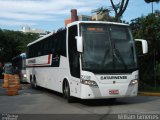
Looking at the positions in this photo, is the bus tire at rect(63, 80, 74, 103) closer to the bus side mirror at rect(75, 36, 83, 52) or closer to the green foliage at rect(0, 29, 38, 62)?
the bus side mirror at rect(75, 36, 83, 52)

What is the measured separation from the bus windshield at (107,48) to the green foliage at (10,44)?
197ft

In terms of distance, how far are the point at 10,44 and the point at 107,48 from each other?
219ft

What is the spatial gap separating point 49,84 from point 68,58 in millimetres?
4770

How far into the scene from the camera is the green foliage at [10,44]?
3063 inches

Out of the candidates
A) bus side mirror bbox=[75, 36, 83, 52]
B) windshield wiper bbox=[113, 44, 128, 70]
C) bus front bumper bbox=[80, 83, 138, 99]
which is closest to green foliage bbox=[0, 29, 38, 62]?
windshield wiper bbox=[113, 44, 128, 70]

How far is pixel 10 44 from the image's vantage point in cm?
8075

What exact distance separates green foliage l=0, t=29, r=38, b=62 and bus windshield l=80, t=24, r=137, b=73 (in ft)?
197

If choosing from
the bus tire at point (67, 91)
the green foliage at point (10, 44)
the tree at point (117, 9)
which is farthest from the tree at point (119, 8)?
the green foliage at point (10, 44)

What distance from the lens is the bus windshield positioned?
Answer: 50.7 feet

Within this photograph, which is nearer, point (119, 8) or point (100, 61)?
point (100, 61)

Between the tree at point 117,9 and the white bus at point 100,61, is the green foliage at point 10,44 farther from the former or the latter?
the white bus at point 100,61

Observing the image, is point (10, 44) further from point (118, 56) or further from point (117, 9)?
point (118, 56)

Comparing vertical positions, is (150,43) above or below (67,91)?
above

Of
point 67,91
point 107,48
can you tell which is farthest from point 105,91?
point 67,91
